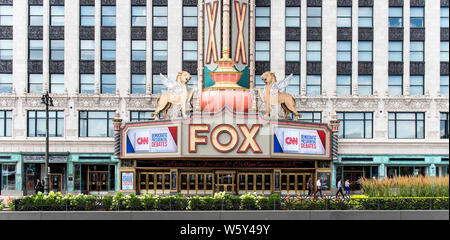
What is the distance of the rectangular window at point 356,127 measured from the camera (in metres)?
48.5

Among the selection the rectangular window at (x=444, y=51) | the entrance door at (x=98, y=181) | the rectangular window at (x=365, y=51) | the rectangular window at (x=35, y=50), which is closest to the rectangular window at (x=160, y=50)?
the rectangular window at (x=35, y=50)

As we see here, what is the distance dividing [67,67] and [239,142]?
20168 millimetres

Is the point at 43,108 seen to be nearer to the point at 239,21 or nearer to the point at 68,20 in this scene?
the point at 68,20

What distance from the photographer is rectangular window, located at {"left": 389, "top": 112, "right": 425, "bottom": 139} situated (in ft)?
159

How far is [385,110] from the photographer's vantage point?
48500 millimetres

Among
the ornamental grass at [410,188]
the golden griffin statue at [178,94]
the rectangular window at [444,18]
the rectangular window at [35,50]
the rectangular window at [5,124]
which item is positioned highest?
the rectangular window at [444,18]

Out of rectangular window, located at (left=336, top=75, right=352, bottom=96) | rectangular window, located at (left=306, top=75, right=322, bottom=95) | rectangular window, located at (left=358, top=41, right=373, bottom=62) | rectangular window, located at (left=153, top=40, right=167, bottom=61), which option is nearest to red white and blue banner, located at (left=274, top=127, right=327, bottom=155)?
rectangular window, located at (left=306, top=75, right=322, bottom=95)

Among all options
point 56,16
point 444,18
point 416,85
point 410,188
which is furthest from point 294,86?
point 56,16

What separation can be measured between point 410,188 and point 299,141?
14.2 metres

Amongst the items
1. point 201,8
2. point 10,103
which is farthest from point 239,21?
point 10,103

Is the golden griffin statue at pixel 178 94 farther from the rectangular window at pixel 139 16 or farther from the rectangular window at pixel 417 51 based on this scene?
the rectangular window at pixel 417 51

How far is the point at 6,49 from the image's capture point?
48.8m

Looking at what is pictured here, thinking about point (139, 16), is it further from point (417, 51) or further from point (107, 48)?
A: point (417, 51)

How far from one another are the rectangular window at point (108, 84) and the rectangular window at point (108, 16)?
16.9 feet
